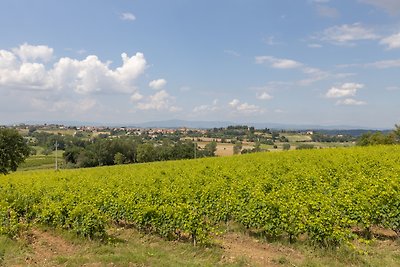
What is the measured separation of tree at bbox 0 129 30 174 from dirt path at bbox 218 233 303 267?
63158 millimetres

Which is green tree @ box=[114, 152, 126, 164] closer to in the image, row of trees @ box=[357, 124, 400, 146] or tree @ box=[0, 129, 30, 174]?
tree @ box=[0, 129, 30, 174]

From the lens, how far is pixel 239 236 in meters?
12.2

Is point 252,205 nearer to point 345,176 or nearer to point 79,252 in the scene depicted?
point 79,252

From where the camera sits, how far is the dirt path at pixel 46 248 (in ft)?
33.0

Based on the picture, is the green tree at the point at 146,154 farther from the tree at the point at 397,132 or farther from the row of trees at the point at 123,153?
the tree at the point at 397,132

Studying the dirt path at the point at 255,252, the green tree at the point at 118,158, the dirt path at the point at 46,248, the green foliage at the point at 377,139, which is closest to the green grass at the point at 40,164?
the green tree at the point at 118,158

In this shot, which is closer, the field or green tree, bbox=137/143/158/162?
the field

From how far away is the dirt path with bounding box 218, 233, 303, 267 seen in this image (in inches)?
381

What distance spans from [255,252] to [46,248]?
6939 mm

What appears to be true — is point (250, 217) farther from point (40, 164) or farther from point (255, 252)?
point (40, 164)

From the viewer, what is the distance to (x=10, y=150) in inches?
2532

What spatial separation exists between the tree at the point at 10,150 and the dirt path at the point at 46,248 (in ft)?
192

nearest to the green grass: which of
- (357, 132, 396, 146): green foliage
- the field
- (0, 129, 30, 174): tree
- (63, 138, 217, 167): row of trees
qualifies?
(63, 138, 217, 167): row of trees

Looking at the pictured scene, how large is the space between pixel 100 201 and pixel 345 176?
12.8 meters
